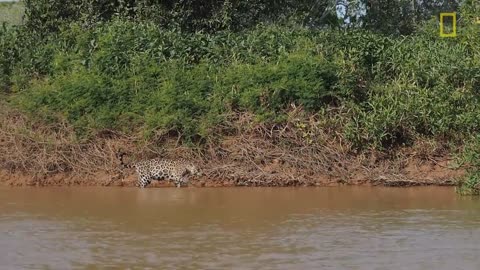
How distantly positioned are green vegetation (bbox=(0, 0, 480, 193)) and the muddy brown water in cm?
131

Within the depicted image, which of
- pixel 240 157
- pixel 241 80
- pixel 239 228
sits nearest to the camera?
pixel 239 228

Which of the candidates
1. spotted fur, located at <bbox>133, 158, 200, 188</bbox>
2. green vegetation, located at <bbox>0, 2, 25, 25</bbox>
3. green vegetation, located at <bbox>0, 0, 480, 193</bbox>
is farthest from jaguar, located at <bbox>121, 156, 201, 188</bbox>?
green vegetation, located at <bbox>0, 2, 25, 25</bbox>

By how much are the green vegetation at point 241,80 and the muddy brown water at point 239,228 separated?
51.6 inches

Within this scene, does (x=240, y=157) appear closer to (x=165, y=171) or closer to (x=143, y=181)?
(x=165, y=171)

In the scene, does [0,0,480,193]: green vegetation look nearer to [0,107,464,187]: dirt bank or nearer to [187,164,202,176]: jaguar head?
[0,107,464,187]: dirt bank

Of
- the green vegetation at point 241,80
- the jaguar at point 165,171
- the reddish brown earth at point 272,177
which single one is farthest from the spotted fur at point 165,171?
the green vegetation at point 241,80

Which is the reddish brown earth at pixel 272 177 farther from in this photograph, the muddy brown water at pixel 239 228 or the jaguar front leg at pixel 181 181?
the muddy brown water at pixel 239 228

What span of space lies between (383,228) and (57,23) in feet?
30.8

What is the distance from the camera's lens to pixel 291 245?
341 inches

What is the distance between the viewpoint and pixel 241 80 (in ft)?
46.6

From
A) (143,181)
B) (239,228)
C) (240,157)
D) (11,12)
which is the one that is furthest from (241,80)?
(11,12)

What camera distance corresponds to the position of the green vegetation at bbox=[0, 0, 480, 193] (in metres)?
13.9

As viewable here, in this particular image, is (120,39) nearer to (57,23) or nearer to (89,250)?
(57,23)

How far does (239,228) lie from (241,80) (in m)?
4.96
